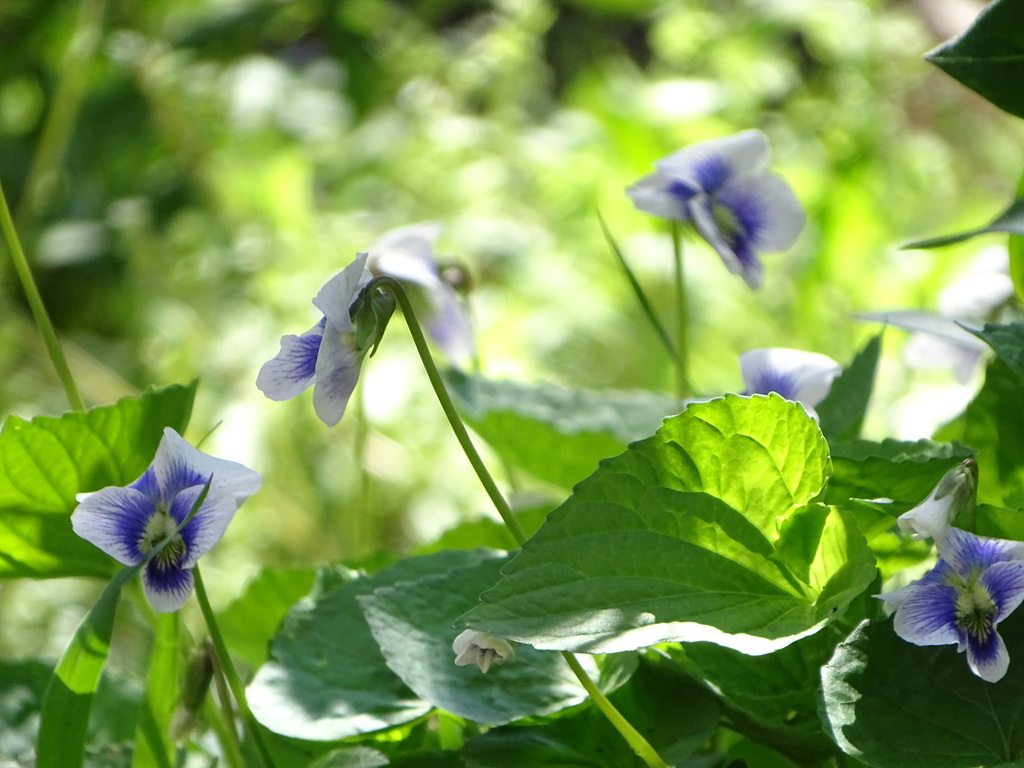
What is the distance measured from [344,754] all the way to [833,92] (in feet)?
7.08

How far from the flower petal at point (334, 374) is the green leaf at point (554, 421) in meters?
0.21

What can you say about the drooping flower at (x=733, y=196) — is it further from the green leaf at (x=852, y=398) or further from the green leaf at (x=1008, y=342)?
the green leaf at (x=1008, y=342)

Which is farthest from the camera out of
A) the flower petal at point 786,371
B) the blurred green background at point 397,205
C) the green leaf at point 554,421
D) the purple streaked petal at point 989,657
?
the blurred green background at point 397,205

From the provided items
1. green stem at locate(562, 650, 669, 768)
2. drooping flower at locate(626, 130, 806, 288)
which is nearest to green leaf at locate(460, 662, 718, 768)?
green stem at locate(562, 650, 669, 768)

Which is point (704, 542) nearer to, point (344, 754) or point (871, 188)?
point (344, 754)

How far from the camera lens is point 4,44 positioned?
1.97 m

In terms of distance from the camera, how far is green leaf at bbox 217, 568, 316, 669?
555 millimetres

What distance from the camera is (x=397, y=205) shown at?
2066mm

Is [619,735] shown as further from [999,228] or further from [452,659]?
[999,228]

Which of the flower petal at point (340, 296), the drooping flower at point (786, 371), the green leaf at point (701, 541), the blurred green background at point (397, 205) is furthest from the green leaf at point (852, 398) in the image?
the blurred green background at point (397, 205)

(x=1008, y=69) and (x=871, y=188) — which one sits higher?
(x=1008, y=69)

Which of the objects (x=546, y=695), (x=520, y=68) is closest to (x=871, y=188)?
(x=520, y=68)

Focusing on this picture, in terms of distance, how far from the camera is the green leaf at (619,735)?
0.39 m

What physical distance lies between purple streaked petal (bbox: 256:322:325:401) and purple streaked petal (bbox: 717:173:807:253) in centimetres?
25
